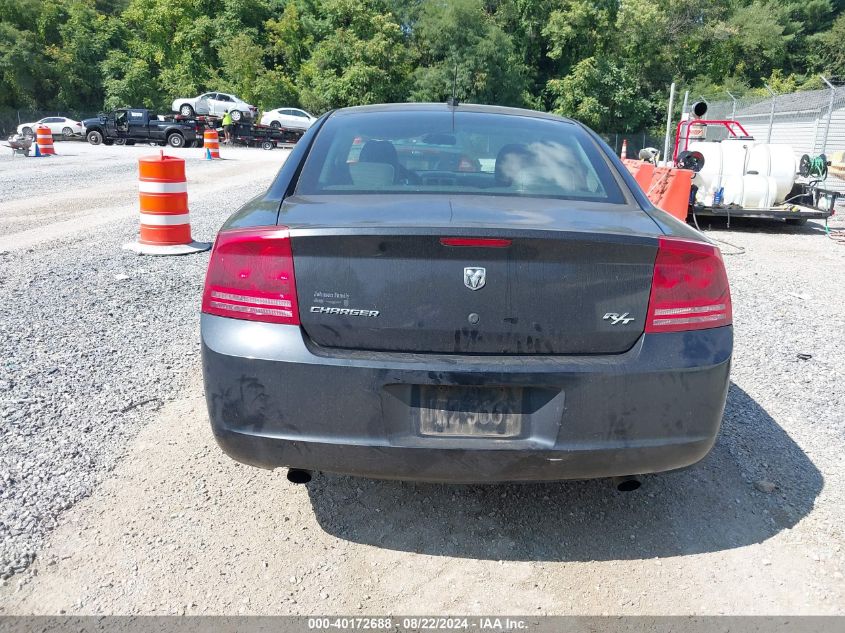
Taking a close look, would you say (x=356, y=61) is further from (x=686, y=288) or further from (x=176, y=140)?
(x=686, y=288)

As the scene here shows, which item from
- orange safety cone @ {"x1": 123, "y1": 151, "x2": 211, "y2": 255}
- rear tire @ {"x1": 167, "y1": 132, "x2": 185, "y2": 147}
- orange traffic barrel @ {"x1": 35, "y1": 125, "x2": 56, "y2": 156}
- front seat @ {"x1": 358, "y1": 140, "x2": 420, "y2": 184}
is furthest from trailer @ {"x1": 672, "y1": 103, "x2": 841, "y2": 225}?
rear tire @ {"x1": 167, "y1": 132, "x2": 185, "y2": 147}

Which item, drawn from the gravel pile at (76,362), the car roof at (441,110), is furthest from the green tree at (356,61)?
the car roof at (441,110)

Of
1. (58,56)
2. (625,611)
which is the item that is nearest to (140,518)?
(625,611)

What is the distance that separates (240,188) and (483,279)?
1476 cm

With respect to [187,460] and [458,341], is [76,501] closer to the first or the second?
[187,460]

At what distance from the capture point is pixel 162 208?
26.2 ft

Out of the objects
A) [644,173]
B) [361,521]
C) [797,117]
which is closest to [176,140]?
[797,117]

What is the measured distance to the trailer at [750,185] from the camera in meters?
11.1

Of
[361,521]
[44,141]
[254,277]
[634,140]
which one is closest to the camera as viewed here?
[254,277]

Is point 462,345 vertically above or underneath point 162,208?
above

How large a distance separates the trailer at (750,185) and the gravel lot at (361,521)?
6947 mm

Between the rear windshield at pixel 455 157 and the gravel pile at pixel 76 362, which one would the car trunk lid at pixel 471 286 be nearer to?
the rear windshield at pixel 455 157

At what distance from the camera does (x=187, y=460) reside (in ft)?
10.9

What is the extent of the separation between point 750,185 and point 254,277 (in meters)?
10.7
